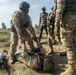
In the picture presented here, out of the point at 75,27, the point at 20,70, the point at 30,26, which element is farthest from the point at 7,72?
the point at 75,27

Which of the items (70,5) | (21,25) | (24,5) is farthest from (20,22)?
(70,5)

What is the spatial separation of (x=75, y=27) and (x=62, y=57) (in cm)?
222

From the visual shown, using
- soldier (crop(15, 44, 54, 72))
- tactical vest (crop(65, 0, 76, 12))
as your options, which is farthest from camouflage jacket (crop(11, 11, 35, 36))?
tactical vest (crop(65, 0, 76, 12))

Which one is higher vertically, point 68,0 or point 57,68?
point 68,0

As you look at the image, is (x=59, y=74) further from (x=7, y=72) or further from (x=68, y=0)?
(x=68, y=0)

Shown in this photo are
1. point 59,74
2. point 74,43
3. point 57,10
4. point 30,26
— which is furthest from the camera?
point 30,26

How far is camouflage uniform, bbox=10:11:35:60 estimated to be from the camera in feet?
22.1

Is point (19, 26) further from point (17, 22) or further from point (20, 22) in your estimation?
point (20, 22)

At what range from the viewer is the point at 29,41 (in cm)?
738

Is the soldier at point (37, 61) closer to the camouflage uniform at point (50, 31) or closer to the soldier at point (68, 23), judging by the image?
the soldier at point (68, 23)

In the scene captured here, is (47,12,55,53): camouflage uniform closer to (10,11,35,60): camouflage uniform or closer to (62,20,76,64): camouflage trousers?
(10,11,35,60): camouflage uniform

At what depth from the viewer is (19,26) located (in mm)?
6766

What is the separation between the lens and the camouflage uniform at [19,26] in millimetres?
6746

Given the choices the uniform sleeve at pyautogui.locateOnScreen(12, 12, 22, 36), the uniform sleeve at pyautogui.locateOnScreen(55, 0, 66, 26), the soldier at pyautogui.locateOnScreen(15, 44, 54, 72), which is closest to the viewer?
the uniform sleeve at pyautogui.locateOnScreen(55, 0, 66, 26)
